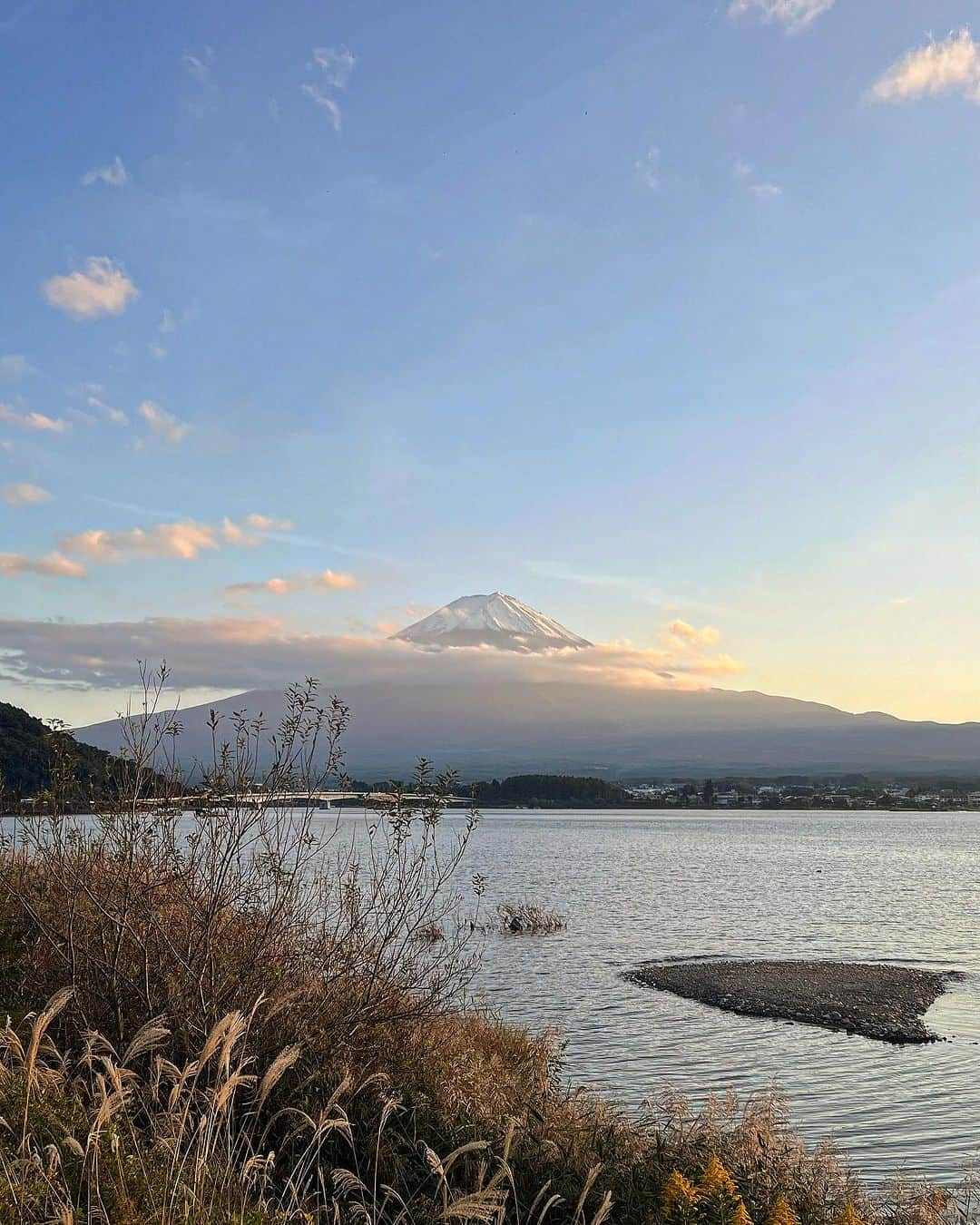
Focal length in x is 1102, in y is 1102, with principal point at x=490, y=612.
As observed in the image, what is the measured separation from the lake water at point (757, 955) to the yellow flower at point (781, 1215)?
682 cm

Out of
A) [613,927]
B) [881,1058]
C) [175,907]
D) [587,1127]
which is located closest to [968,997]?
[881,1058]

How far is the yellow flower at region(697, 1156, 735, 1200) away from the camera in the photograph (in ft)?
22.3

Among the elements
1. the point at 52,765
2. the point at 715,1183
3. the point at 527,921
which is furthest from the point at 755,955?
the point at 715,1183

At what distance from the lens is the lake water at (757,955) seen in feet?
52.5

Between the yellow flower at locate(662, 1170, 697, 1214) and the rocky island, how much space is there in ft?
53.2

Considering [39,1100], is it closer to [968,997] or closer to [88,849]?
[88,849]

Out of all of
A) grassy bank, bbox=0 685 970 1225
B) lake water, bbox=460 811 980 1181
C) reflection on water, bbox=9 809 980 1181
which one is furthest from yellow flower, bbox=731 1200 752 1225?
lake water, bbox=460 811 980 1181

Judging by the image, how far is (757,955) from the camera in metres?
32.8

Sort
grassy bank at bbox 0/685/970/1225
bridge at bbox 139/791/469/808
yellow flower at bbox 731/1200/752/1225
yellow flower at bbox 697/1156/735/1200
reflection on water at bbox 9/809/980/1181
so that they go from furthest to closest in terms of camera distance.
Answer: reflection on water at bbox 9/809/980/1181
bridge at bbox 139/791/469/808
yellow flower at bbox 697/1156/735/1200
yellow flower at bbox 731/1200/752/1225
grassy bank at bbox 0/685/970/1225

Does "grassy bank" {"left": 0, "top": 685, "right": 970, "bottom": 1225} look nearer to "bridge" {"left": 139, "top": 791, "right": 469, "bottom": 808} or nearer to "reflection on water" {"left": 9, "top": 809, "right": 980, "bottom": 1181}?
"bridge" {"left": 139, "top": 791, "right": 469, "bottom": 808}

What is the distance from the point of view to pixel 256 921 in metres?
9.86

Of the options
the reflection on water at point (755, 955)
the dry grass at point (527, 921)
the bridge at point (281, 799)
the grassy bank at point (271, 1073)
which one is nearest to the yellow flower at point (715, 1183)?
the grassy bank at point (271, 1073)

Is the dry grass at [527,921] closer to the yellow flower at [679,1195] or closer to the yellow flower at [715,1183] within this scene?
the yellow flower at [715,1183]

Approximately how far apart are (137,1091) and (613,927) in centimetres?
3192
